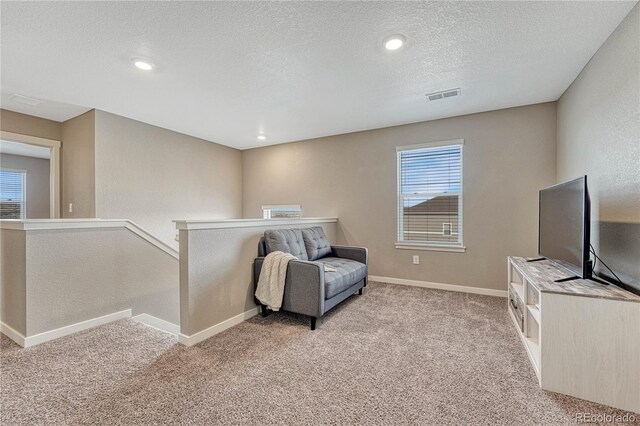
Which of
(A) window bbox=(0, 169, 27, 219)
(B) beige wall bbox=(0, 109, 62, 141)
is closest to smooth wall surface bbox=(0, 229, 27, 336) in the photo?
(B) beige wall bbox=(0, 109, 62, 141)

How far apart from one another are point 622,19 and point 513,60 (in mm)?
654

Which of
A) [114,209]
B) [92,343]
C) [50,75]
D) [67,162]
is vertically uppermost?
[50,75]

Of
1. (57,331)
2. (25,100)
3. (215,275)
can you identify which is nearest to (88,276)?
(57,331)

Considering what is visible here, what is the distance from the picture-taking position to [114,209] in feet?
12.6

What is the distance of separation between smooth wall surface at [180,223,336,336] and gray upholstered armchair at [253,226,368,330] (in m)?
0.17

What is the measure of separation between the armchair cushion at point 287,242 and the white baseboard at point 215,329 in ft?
2.24

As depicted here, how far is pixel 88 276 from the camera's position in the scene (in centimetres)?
282

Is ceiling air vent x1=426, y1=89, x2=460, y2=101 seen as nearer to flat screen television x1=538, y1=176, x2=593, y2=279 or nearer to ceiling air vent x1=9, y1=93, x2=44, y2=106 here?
flat screen television x1=538, y1=176, x2=593, y2=279

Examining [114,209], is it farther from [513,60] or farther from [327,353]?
[513,60]

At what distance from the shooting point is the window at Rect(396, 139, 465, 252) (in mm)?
3949

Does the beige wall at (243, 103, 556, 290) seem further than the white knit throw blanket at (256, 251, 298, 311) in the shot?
Yes

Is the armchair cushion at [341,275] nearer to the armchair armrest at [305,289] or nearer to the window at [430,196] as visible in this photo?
the armchair armrest at [305,289]

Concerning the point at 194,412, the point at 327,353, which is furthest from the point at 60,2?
the point at 327,353

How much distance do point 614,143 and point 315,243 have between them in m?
2.92
